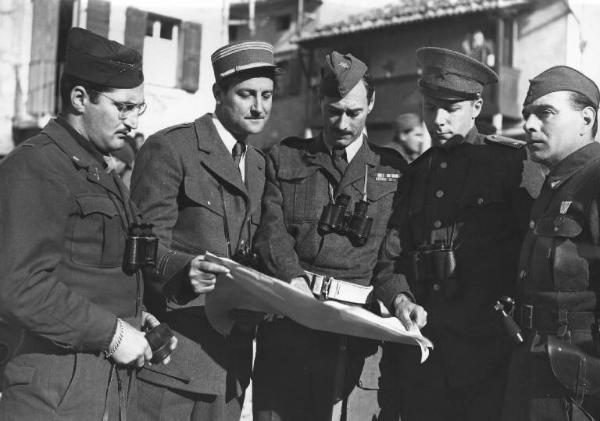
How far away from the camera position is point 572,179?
3.72 m

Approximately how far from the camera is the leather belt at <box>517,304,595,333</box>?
354 cm

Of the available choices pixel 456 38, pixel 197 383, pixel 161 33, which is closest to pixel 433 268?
pixel 197 383

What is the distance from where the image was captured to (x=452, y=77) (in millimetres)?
4242

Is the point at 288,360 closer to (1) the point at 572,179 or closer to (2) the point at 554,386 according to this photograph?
(2) the point at 554,386

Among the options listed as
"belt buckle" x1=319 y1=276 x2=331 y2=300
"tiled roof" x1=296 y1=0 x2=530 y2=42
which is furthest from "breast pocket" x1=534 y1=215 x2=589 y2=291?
"tiled roof" x1=296 y1=0 x2=530 y2=42

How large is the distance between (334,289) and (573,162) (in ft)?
4.05

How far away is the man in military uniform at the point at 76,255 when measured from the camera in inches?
117

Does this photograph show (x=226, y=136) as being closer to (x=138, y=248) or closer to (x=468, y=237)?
(x=138, y=248)

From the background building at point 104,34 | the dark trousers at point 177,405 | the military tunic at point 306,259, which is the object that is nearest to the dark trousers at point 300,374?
the military tunic at point 306,259

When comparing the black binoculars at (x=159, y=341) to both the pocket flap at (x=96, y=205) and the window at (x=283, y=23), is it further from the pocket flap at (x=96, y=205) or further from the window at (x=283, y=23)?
the window at (x=283, y=23)

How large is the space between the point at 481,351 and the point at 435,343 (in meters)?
0.22

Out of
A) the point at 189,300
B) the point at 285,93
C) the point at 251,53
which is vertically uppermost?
the point at 285,93

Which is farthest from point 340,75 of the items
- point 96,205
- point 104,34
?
point 104,34

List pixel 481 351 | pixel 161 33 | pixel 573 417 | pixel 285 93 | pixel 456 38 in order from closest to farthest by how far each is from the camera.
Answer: pixel 573 417, pixel 481 351, pixel 161 33, pixel 456 38, pixel 285 93
